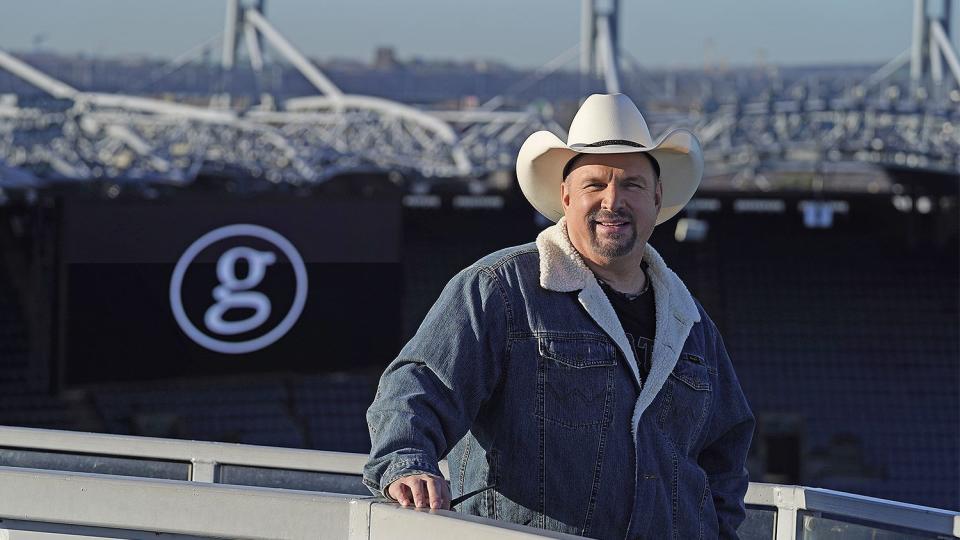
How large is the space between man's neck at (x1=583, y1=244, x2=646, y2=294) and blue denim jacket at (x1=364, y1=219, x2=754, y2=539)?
0.12ft

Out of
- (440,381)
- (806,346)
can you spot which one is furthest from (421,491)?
(806,346)

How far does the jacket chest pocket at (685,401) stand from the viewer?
Answer: 2293 mm

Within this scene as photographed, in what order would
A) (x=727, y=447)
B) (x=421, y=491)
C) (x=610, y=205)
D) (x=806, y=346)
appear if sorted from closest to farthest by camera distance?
(x=421, y=491)
(x=610, y=205)
(x=727, y=447)
(x=806, y=346)

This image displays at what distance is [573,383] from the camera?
7.25 ft

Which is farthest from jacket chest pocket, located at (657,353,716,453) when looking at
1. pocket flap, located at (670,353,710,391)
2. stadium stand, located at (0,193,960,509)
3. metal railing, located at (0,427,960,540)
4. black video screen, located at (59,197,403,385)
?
stadium stand, located at (0,193,960,509)

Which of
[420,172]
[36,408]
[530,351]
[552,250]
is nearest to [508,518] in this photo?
[530,351]

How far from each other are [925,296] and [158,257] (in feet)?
39.8

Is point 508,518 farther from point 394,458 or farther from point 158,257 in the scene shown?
point 158,257

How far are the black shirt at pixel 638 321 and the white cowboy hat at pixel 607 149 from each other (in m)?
0.21

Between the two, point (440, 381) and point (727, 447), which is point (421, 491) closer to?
point (440, 381)

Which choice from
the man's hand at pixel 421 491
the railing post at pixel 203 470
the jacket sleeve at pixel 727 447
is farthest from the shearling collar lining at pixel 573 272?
the railing post at pixel 203 470

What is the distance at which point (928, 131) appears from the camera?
21.3m

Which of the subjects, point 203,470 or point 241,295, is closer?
point 203,470

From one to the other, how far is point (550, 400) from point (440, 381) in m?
0.17
